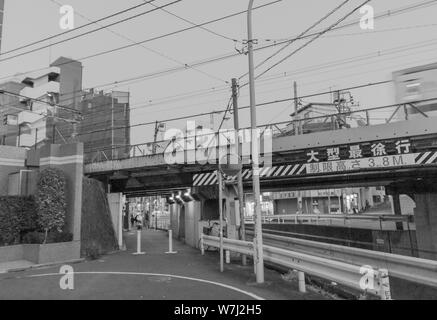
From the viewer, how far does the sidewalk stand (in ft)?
27.6

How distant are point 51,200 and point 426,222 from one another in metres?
17.3

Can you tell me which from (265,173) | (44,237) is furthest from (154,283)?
(265,173)

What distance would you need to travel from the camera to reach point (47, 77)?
174 feet

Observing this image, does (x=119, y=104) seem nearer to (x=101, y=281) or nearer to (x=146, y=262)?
(x=146, y=262)

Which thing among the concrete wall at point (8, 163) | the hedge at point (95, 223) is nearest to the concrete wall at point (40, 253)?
the hedge at point (95, 223)

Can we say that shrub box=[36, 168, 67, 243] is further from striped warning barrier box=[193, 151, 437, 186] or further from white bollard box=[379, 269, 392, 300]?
white bollard box=[379, 269, 392, 300]

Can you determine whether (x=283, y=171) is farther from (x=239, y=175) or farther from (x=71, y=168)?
(x=71, y=168)

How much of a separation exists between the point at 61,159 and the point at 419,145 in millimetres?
15615

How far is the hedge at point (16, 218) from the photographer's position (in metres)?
15.1

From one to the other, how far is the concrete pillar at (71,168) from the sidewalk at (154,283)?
306cm

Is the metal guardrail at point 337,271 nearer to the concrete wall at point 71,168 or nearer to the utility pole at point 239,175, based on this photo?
the utility pole at point 239,175

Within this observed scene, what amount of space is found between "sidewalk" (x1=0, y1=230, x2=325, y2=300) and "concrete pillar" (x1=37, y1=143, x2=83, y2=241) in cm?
306

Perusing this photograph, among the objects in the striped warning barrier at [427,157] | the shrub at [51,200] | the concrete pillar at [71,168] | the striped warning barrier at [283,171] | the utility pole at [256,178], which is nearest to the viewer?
the utility pole at [256,178]
